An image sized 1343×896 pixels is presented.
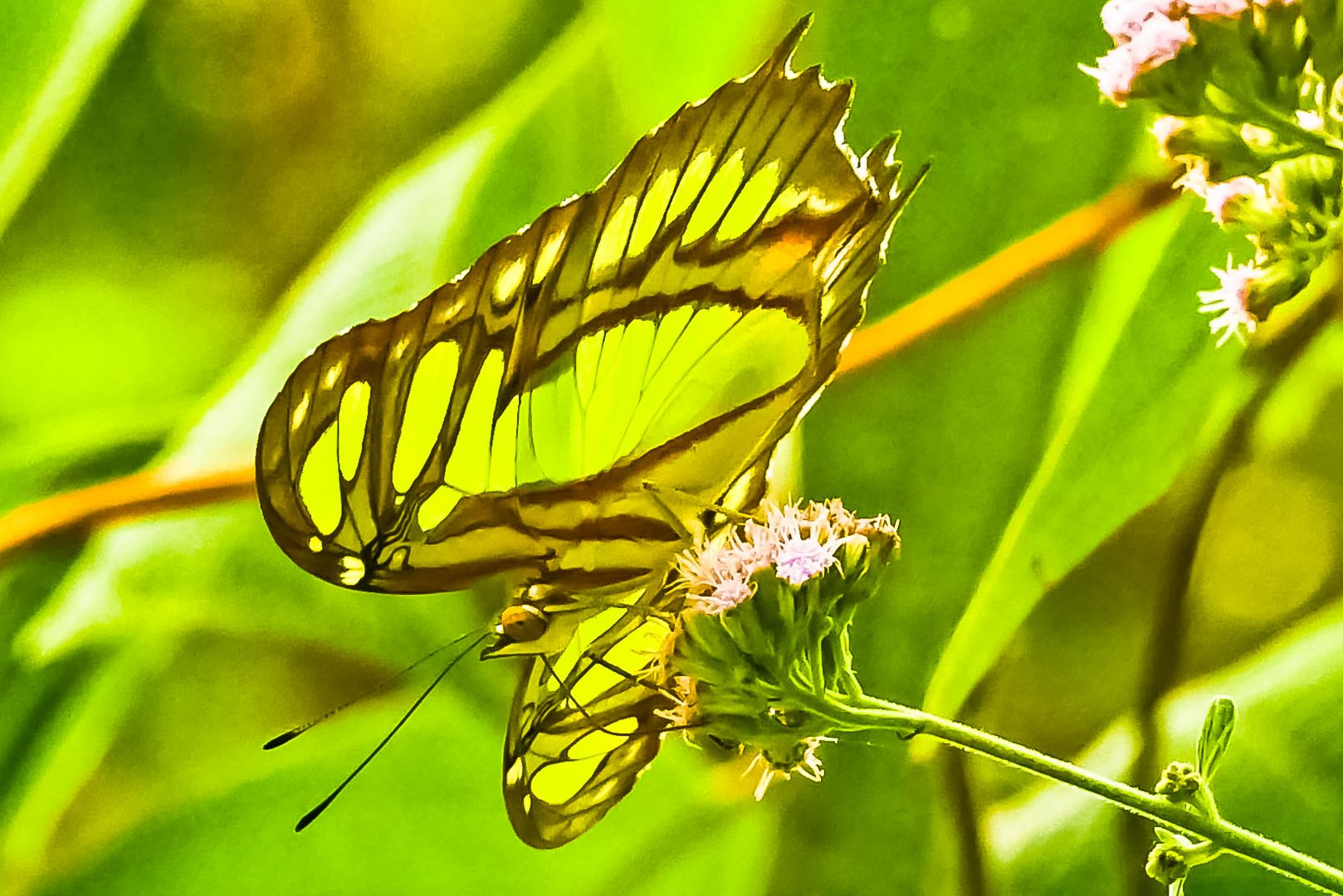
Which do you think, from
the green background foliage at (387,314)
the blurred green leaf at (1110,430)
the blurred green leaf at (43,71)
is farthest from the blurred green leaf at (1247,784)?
the blurred green leaf at (43,71)

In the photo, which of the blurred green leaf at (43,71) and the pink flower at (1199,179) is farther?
the blurred green leaf at (43,71)

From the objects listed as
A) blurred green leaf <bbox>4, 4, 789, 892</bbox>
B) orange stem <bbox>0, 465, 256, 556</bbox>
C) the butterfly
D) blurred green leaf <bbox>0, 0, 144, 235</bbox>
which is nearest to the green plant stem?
the butterfly

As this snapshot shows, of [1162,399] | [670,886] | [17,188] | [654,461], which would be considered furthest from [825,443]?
[17,188]

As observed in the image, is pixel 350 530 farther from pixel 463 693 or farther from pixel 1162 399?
pixel 1162 399

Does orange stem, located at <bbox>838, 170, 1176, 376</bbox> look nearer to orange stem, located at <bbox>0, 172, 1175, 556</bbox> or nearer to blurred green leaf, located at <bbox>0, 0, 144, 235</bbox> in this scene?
orange stem, located at <bbox>0, 172, 1175, 556</bbox>

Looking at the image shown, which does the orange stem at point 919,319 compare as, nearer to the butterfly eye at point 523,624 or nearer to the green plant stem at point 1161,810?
the butterfly eye at point 523,624
